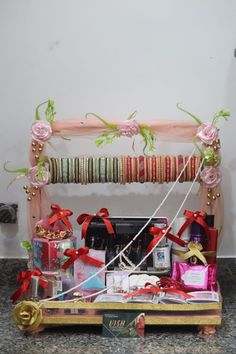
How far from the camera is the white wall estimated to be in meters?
1.63

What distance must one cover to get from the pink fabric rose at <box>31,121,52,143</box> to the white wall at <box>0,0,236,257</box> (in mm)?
185

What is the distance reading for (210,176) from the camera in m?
1.48

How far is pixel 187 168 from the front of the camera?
1.49m

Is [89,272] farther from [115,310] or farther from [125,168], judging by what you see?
[125,168]

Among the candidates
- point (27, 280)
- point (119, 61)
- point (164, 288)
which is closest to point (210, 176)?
point (164, 288)


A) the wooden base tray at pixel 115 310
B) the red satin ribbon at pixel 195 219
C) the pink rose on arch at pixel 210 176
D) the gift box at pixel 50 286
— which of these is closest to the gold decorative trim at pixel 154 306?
the wooden base tray at pixel 115 310

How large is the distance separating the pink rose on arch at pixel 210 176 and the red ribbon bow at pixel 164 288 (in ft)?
1.01

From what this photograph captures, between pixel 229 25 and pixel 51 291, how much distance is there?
3.13 feet

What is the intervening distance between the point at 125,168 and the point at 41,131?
26cm

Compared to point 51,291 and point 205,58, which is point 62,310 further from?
point 205,58

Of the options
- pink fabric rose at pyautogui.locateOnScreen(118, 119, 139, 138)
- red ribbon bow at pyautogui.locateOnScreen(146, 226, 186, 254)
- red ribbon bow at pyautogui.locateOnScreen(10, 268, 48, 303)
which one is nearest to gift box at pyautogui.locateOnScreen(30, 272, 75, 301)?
red ribbon bow at pyautogui.locateOnScreen(10, 268, 48, 303)

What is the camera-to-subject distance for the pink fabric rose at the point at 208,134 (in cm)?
147

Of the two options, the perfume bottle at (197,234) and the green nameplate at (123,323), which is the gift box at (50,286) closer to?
the green nameplate at (123,323)

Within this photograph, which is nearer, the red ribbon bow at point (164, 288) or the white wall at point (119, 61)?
the red ribbon bow at point (164, 288)
